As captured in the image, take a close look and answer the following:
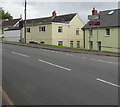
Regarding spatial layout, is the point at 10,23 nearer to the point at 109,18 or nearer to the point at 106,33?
the point at 109,18

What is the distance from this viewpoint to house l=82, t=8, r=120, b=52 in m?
40.2

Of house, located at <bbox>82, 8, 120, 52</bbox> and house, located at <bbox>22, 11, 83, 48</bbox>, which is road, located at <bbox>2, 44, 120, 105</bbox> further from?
house, located at <bbox>22, 11, 83, 48</bbox>

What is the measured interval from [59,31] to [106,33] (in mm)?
11201

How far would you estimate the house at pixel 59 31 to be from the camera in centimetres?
4934

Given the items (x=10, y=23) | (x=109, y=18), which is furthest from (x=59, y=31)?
(x=10, y=23)

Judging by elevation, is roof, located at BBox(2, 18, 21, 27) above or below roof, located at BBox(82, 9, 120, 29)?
above

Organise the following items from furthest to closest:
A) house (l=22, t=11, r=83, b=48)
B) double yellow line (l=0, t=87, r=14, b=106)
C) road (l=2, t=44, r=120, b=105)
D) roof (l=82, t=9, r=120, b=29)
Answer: house (l=22, t=11, r=83, b=48)
roof (l=82, t=9, r=120, b=29)
road (l=2, t=44, r=120, b=105)
double yellow line (l=0, t=87, r=14, b=106)

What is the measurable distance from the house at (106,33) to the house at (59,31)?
6.00m

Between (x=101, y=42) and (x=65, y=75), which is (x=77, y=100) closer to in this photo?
→ (x=65, y=75)

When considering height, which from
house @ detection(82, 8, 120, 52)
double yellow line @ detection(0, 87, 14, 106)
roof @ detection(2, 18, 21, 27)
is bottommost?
double yellow line @ detection(0, 87, 14, 106)

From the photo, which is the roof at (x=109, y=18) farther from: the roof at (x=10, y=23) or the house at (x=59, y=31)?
the roof at (x=10, y=23)

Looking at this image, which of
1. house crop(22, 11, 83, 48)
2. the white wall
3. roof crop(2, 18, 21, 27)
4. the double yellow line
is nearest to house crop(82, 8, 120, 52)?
house crop(22, 11, 83, 48)

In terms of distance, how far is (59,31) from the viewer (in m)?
50.3

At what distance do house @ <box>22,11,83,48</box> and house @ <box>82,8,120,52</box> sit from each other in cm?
600
